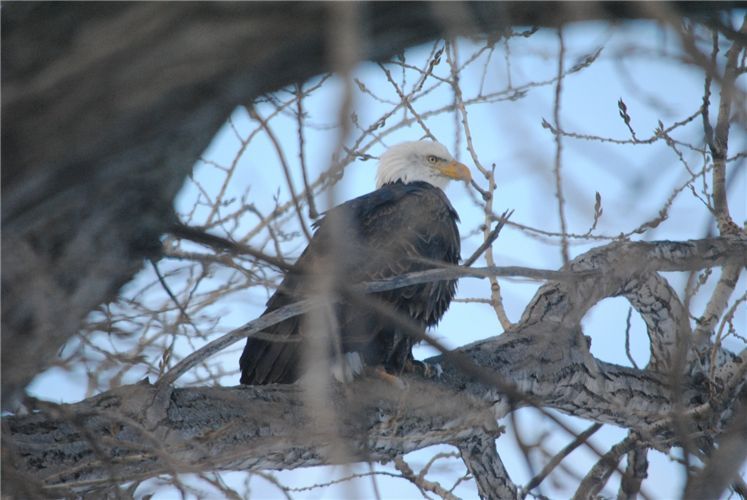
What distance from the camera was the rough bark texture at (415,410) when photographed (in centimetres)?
244

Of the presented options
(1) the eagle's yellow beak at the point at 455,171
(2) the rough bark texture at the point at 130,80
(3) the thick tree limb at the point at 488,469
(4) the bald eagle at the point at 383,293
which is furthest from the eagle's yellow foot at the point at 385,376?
(2) the rough bark texture at the point at 130,80

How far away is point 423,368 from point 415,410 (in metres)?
1.24

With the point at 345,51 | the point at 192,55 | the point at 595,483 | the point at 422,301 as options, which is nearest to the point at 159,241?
the point at 192,55

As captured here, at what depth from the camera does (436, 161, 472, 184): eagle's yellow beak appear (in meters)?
5.41

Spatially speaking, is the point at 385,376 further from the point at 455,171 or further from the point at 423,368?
the point at 455,171

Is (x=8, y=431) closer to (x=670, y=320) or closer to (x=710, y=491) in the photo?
(x=710, y=491)

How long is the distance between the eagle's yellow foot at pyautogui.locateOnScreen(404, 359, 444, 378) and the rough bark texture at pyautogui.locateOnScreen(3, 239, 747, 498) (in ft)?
A: 0.19

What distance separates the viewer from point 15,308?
168 centimetres

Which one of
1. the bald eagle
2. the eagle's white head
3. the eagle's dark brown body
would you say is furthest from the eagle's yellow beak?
the eagle's dark brown body

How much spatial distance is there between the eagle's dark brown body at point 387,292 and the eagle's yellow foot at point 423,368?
0.15 ft

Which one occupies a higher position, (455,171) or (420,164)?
(420,164)

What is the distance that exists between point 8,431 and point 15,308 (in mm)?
1015

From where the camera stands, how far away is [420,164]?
570 centimetres

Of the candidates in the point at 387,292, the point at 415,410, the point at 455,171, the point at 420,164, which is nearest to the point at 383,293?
the point at 387,292
